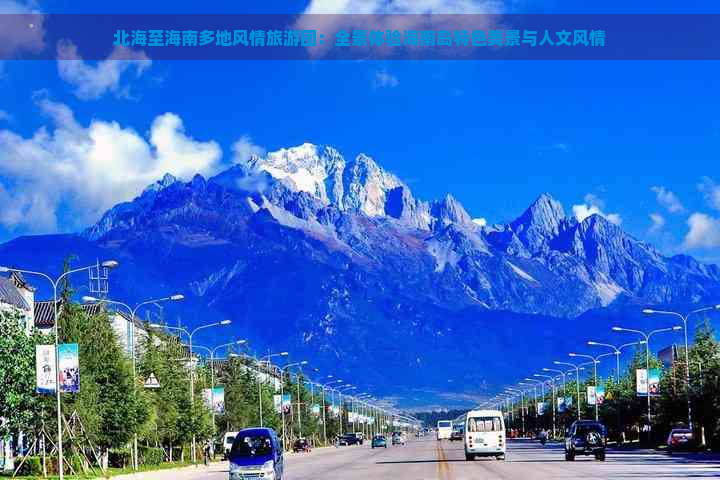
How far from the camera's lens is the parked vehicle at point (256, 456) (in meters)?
45.5

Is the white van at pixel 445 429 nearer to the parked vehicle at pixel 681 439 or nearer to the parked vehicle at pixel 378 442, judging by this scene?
the parked vehicle at pixel 378 442

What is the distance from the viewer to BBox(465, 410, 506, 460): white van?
74688 millimetres

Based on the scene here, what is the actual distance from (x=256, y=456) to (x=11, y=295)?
68.1 metres

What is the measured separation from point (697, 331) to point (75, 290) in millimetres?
64286

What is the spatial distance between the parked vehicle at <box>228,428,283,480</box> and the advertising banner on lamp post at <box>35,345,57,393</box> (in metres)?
9.62

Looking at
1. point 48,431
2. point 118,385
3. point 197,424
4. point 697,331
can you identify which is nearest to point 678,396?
point 697,331

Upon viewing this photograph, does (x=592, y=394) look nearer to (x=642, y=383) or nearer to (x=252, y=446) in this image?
(x=642, y=383)

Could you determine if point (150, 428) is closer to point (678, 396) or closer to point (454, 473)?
point (454, 473)

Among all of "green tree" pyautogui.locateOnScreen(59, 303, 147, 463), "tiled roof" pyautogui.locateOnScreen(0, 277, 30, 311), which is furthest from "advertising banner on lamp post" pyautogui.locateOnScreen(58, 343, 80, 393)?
"tiled roof" pyautogui.locateOnScreen(0, 277, 30, 311)

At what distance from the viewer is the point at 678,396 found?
95438mm

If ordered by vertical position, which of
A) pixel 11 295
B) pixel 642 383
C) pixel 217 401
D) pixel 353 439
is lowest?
pixel 353 439

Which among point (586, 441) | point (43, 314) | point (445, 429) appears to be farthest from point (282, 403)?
point (445, 429)

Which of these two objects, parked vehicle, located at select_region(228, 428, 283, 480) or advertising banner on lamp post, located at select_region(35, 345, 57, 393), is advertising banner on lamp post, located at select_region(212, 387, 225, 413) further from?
parked vehicle, located at select_region(228, 428, 283, 480)

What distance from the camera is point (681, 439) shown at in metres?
82.6
